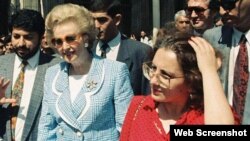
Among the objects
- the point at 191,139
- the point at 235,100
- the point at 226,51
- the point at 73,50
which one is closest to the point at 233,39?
the point at 226,51

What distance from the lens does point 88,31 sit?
11.8ft

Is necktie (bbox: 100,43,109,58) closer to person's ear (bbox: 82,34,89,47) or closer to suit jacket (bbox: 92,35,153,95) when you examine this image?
suit jacket (bbox: 92,35,153,95)

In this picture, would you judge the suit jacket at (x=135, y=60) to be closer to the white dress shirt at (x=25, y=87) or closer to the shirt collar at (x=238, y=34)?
the white dress shirt at (x=25, y=87)

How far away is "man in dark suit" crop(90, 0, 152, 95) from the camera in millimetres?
4898

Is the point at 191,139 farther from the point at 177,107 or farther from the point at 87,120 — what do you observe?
the point at 87,120

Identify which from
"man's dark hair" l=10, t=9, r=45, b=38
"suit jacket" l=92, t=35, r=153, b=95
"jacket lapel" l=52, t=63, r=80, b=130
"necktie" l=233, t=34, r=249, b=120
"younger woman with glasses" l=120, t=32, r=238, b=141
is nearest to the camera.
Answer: "younger woman with glasses" l=120, t=32, r=238, b=141

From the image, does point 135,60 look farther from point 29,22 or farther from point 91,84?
point 91,84

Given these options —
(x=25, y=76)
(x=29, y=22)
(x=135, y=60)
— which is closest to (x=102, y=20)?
(x=135, y=60)

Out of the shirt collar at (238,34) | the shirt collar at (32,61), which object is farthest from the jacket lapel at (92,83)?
the shirt collar at (238,34)

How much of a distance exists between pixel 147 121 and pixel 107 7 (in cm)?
273

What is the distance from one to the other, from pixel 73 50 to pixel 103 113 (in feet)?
1.48

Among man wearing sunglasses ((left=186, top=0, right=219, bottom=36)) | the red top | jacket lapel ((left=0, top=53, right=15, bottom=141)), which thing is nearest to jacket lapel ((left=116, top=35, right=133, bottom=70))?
man wearing sunglasses ((left=186, top=0, right=219, bottom=36))

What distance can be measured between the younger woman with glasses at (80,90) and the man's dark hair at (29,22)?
0.52 m

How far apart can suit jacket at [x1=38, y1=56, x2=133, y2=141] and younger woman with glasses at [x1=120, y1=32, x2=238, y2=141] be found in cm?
68
